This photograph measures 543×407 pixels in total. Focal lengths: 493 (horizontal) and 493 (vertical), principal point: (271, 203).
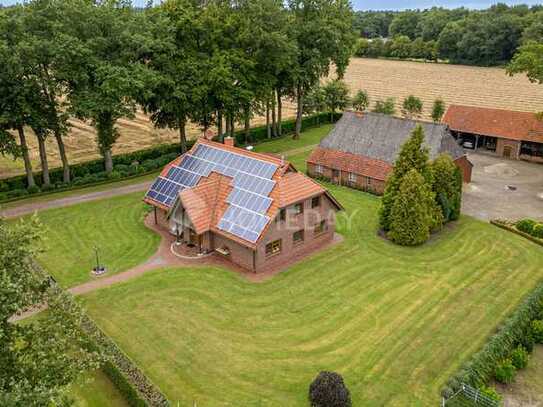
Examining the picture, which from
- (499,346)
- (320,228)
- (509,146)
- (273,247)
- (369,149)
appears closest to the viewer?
(499,346)

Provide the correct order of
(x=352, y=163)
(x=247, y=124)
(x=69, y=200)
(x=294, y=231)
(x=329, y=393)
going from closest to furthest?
1. (x=329, y=393)
2. (x=294, y=231)
3. (x=69, y=200)
4. (x=352, y=163)
5. (x=247, y=124)

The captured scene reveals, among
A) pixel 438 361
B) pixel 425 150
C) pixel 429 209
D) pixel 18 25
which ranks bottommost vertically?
pixel 438 361

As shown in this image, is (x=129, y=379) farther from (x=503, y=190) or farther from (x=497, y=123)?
(x=497, y=123)

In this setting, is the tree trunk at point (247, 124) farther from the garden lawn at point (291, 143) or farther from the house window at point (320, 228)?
the house window at point (320, 228)

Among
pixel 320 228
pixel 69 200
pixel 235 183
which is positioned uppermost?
pixel 235 183

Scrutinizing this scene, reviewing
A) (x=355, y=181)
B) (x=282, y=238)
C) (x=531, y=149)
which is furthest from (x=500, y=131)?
(x=282, y=238)

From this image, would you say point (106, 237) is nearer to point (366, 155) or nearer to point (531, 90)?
point (366, 155)

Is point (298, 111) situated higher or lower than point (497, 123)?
higher

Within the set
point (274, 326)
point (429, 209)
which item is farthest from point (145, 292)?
point (429, 209)
